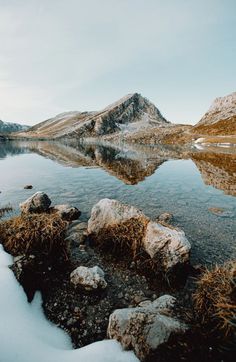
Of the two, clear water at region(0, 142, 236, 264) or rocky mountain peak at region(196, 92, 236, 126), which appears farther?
rocky mountain peak at region(196, 92, 236, 126)

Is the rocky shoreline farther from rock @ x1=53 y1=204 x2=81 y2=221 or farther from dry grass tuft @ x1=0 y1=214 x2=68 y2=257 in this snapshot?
rock @ x1=53 y1=204 x2=81 y2=221

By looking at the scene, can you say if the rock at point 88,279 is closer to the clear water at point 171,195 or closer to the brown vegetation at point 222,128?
the clear water at point 171,195

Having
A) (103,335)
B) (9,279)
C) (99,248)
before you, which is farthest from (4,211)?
(103,335)

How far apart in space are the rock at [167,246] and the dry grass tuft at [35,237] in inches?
168

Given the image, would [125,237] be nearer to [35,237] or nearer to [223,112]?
[35,237]

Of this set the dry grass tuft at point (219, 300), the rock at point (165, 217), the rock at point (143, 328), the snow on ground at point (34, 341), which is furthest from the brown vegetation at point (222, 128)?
the snow on ground at point (34, 341)

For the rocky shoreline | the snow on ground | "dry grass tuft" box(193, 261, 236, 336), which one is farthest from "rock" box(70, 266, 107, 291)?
"dry grass tuft" box(193, 261, 236, 336)

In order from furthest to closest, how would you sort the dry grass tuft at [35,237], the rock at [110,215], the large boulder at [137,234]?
the rock at [110,215] → the dry grass tuft at [35,237] → the large boulder at [137,234]

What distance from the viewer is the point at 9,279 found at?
843cm

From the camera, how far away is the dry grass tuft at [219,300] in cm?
586

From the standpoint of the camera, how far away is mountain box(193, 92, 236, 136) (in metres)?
137

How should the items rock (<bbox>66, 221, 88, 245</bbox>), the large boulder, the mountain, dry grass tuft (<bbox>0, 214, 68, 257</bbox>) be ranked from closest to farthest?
the large boulder, dry grass tuft (<bbox>0, 214, 68, 257</bbox>), rock (<bbox>66, 221, 88, 245</bbox>), the mountain

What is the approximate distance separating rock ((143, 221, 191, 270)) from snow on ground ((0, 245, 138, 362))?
4584 millimetres

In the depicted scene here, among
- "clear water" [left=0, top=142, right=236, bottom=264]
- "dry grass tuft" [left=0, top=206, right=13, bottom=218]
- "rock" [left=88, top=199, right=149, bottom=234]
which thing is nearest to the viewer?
"rock" [left=88, top=199, right=149, bottom=234]
